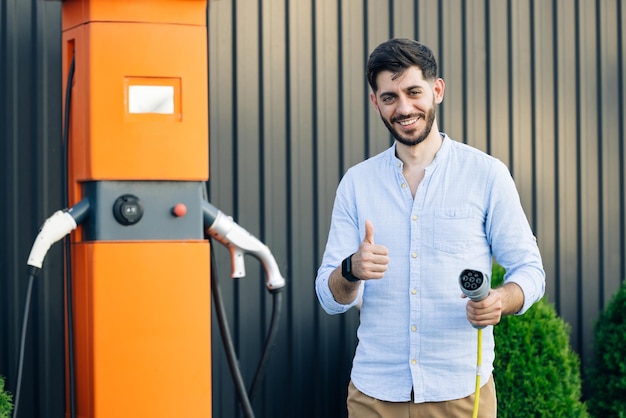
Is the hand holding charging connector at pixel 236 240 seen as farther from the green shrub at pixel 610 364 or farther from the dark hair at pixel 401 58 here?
the green shrub at pixel 610 364

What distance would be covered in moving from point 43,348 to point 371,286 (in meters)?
2.83

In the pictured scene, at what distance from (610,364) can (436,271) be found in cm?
353

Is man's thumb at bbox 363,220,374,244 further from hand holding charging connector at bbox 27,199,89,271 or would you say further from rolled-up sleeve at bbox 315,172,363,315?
hand holding charging connector at bbox 27,199,89,271

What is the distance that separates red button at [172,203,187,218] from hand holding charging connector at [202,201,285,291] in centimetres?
13

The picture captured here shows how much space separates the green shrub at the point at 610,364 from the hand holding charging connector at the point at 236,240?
95.8 inches

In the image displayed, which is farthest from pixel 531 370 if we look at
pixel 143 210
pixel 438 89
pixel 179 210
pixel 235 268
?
pixel 438 89

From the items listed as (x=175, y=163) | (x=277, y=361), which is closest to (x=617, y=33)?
(x=277, y=361)

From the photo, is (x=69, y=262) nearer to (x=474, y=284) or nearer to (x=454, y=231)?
(x=454, y=231)

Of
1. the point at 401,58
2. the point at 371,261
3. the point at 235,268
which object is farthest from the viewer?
the point at 235,268

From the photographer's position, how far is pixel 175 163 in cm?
416

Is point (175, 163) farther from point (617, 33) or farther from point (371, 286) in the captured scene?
point (617, 33)

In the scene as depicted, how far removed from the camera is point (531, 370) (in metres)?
5.52

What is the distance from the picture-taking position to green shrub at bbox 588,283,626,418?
19.9ft

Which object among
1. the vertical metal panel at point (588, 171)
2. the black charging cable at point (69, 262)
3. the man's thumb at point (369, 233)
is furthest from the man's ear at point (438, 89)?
the vertical metal panel at point (588, 171)
